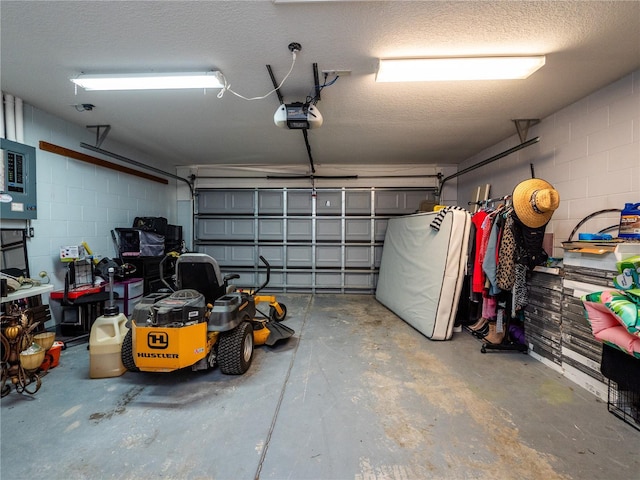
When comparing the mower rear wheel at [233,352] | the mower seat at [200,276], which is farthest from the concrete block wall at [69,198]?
the mower rear wheel at [233,352]

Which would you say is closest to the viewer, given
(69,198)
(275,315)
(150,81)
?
(150,81)

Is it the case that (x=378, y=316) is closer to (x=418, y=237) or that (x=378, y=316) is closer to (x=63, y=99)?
(x=418, y=237)

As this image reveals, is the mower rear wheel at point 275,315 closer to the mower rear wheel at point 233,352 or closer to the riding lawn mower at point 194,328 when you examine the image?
the riding lawn mower at point 194,328

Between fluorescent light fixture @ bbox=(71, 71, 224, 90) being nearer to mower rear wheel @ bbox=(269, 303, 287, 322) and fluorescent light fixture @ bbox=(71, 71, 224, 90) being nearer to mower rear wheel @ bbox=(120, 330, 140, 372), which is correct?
mower rear wheel @ bbox=(120, 330, 140, 372)

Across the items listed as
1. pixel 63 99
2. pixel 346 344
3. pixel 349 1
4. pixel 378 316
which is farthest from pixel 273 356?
pixel 63 99

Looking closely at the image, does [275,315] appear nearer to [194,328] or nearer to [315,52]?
[194,328]

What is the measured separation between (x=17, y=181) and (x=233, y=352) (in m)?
3.01

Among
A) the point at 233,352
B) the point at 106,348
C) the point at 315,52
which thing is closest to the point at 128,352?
the point at 106,348

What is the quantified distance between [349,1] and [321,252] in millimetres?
4534

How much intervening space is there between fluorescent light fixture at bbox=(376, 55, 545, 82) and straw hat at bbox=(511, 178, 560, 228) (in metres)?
1.02

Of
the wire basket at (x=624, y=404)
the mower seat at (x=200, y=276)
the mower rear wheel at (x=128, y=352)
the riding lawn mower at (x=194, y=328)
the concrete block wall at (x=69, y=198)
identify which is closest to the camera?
the wire basket at (x=624, y=404)

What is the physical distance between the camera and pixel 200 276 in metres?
2.63

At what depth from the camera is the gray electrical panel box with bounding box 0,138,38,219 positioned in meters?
2.76

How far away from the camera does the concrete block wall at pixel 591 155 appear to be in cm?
234
